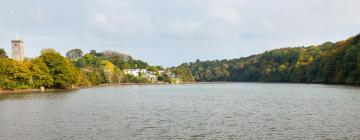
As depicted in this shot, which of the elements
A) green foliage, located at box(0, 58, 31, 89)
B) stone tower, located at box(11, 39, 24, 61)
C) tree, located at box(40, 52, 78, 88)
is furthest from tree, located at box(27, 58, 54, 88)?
stone tower, located at box(11, 39, 24, 61)

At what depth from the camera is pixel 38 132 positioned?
30719 mm

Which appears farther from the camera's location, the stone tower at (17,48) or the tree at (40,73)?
the stone tower at (17,48)

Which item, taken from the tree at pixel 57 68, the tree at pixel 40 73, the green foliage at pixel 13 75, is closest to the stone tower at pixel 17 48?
the tree at pixel 57 68

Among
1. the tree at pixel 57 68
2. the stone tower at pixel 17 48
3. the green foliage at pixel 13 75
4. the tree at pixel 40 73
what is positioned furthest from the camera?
the stone tower at pixel 17 48

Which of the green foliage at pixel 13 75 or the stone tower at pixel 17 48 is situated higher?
the stone tower at pixel 17 48

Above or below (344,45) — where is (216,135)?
below

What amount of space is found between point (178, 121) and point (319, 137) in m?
13.3

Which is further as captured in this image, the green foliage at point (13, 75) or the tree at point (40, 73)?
the tree at point (40, 73)

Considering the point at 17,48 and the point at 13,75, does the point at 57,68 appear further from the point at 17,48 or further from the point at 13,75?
the point at 17,48

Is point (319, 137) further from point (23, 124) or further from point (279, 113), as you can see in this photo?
point (23, 124)

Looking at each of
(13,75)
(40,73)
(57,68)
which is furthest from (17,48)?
(13,75)

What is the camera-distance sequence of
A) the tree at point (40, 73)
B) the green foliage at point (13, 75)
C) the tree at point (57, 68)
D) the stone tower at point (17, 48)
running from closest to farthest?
the green foliage at point (13, 75) → the tree at point (40, 73) → the tree at point (57, 68) → the stone tower at point (17, 48)

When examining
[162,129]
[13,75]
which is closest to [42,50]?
[13,75]

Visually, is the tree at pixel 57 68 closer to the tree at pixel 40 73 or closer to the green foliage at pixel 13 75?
the tree at pixel 40 73
